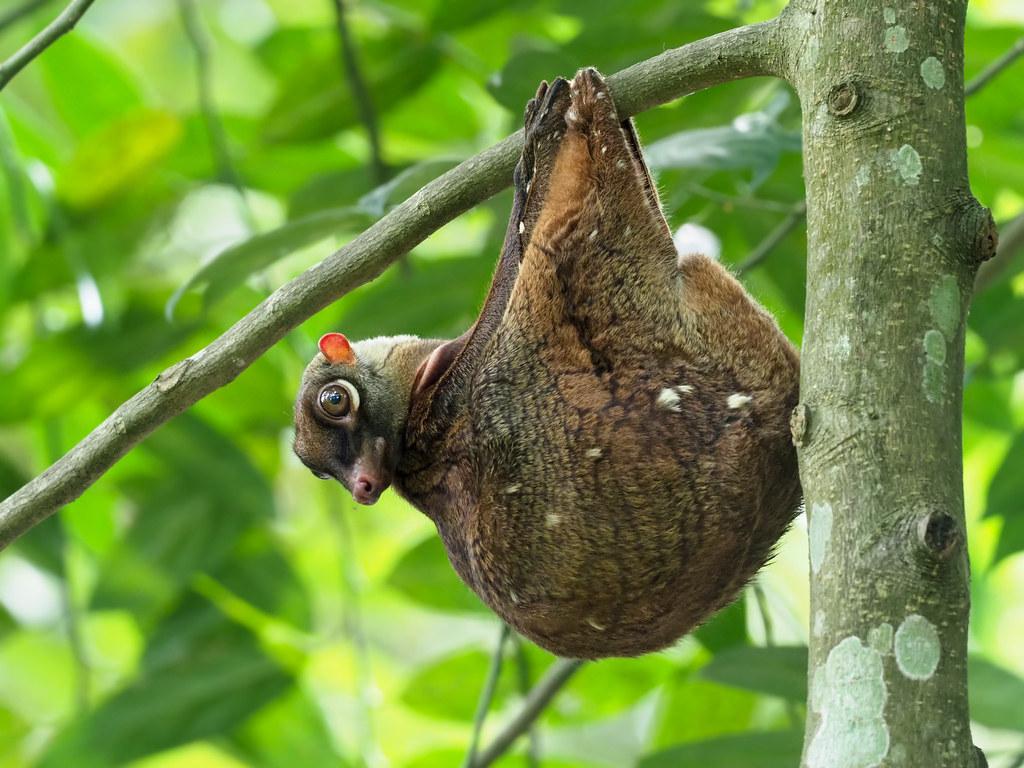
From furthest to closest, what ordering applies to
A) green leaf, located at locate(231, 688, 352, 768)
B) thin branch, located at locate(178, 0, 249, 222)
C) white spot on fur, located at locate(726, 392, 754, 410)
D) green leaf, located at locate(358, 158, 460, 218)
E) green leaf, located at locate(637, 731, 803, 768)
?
1. green leaf, located at locate(231, 688, 352, 768)
2. thin branch, located at locate(178, 0, 249, 222)
3. green leaf, located at locate(637, 731, 803, 768)
4. green leaf, located at locate(358, 158, 460, 218)
5. white spot on fur, located at locate(726, 392, 754, 410)

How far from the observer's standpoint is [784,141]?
2373 millimetres

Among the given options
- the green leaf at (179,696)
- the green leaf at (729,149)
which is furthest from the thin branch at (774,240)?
the green leaf at (179,696)

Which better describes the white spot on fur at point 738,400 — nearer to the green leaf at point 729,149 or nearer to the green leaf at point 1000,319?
the green leaf at point 729,149

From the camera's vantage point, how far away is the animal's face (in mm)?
2539

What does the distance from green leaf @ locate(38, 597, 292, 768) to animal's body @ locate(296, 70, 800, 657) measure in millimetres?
1242

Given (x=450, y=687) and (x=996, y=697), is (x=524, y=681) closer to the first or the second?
(x=450, y=687)

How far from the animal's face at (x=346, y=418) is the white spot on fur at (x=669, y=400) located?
670 millimetres

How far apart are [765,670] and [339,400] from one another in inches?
39.2

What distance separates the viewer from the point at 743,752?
2621 mm

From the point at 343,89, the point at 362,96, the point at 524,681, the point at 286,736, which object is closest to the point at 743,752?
the point at 524,681

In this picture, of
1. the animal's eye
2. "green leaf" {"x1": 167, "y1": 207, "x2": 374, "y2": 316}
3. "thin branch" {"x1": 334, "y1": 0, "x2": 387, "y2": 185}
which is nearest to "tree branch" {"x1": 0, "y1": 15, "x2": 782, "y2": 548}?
"green leaf" {"x1": 167, "y1": 207, "x2": 374, "y2": 316}

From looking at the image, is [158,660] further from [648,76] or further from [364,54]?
[648,76]

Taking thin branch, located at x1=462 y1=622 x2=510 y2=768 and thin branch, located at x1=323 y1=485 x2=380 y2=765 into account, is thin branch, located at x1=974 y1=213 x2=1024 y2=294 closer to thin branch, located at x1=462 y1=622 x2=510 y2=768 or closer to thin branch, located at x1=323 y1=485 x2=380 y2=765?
thin branch, located at x1=462 y1=622 x2=510 y2=768

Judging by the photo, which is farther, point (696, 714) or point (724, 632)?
point (696, 714)
